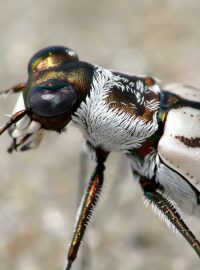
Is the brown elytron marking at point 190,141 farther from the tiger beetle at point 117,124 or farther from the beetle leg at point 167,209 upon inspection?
the beetle leg at point 167,209

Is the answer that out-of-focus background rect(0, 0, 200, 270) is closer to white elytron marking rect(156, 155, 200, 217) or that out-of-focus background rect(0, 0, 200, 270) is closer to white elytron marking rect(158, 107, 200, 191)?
white elytron marking rect(156, 155, 200, 217)

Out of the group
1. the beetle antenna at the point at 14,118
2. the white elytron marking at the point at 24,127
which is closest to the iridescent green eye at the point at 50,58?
the white elytron marking at the point at 24,127

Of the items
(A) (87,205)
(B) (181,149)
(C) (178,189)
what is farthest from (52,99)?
(C) (178,189)

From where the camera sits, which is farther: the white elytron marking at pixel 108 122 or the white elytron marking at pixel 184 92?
the white elytron marking at pixel 184 92

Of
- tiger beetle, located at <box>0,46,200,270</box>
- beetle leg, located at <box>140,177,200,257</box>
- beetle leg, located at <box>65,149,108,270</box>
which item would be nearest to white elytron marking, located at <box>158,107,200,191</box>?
tiger beetle, located at <box>0,46,200,270</box>

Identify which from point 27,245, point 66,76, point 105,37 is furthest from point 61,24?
point 66,76

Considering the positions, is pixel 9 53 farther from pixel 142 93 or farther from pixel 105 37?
pixel 142 93
